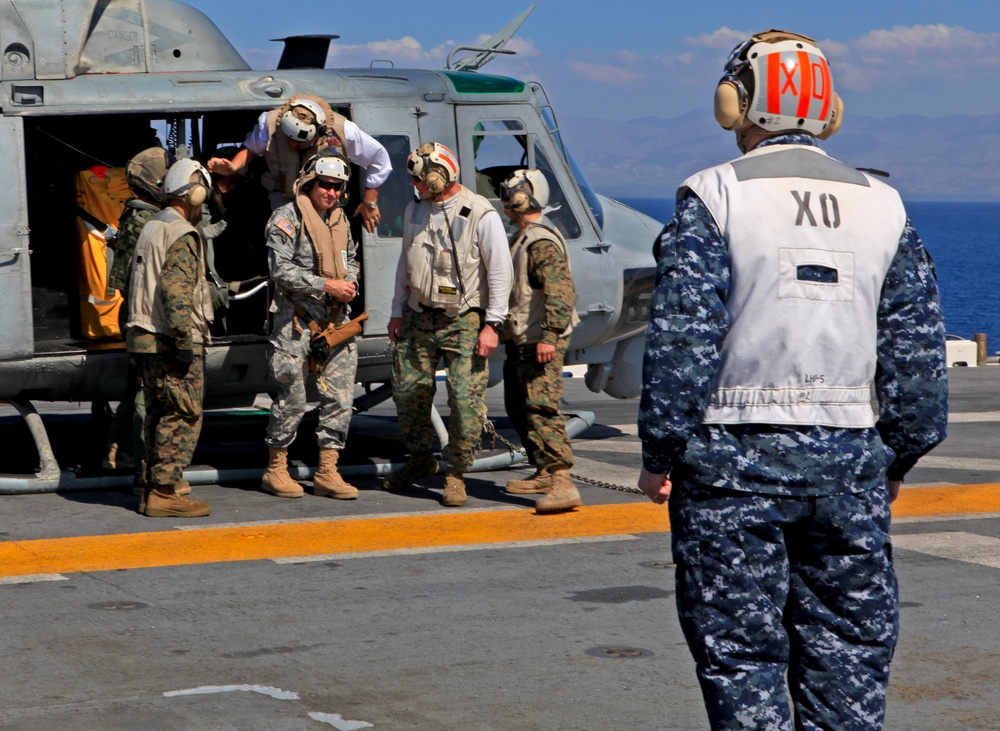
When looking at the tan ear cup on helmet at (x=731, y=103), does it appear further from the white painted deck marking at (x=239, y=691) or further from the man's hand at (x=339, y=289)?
the man's hand at (x=339, y=289)

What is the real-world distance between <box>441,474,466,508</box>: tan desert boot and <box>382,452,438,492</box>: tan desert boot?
1.26ft

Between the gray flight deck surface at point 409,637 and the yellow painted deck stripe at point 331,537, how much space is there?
0.14 m

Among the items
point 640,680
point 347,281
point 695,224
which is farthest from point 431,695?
point 347,281

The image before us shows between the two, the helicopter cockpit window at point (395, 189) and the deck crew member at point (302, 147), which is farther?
the helicopter cockpit window at point (395, 189)

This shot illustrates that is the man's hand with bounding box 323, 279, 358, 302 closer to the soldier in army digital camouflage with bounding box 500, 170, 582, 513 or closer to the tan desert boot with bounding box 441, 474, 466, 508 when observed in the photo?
the soldier in army digital camouflage with bounding box 500, 170, 582, 513

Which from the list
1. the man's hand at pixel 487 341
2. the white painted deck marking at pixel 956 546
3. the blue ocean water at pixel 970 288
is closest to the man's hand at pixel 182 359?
the man's hand at pixel 487 341

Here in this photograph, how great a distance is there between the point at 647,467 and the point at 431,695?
1.72 metres

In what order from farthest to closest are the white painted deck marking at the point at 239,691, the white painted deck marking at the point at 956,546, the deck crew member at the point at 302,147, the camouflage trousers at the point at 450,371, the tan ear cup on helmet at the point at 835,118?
the deck crew member at the point at 302,147 → the camouflage trousers at the point at 450,371 → the white painted deck marking at the point at 956,546 → the white painted deck marking at the point at 239,691 → the tan ear cup on helmet at the point at 835,118

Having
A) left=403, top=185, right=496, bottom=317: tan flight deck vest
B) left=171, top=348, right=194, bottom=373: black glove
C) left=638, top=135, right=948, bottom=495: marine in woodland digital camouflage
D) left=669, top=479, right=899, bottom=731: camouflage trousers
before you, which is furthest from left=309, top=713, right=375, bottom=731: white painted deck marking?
left=403, top=185, right=496, bottom=317: tan flight deck vest

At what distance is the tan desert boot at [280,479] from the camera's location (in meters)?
8.59

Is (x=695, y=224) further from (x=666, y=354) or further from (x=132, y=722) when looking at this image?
(x=132, y=722)

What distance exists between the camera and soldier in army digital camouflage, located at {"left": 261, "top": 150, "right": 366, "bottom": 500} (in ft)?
27.5

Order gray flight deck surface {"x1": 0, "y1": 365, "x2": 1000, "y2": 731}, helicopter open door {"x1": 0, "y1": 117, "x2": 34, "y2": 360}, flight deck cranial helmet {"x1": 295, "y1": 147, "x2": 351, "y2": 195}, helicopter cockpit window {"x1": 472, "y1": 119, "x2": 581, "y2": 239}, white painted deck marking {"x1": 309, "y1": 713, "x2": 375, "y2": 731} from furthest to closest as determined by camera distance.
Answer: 1. helicopter cockpit window {"x1": 472, "y1": 119, "x2": 581, "y2": 239}
2. helicopter open door {"x1": 0, "y1": 117, "x2": 34, "y2": 360}
3. flight deck cranial helmet {"x1": 295, "y1": 147, "x2": 351, "y2": 195}
4. gray flight deck surface {"x1": 0, "y1": 365, "x2": 1000, "y2": 731}
5. white painted deck marking {"x1": 309, "y1": 713, "x2": 375, "y2": 731}

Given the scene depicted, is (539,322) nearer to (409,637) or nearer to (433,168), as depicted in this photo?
(433,168)
